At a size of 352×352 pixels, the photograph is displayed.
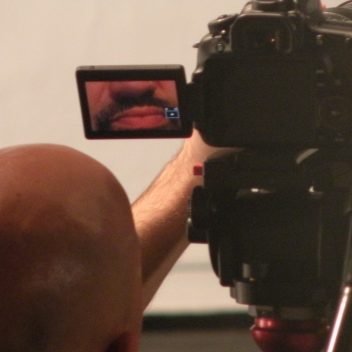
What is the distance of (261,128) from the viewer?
76cm

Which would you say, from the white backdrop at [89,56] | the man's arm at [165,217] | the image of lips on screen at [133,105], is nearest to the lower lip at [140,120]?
the image of lips on screen at [133,105]

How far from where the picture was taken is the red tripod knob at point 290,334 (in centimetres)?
81

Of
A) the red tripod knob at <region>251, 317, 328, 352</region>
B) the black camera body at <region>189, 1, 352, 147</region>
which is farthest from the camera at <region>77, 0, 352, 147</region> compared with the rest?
the red tripod knob at <region>251, 317, 328, 352</region>

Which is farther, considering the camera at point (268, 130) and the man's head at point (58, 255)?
the camera at point (268, 130)

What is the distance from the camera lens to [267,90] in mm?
753

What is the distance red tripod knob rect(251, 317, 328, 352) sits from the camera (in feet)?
2.65

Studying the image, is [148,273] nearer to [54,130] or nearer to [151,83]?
[151,83]

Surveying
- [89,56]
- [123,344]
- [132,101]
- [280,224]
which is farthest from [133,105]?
[89,56]

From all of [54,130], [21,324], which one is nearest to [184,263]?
[54,130]

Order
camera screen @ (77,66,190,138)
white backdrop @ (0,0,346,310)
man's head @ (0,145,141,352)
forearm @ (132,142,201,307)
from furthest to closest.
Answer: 1. white backdrop @ (0,0,346,310)
2. forearm @ (132,142,201,307)
3. camera screen @ (77,66,190,138)
4. man's head @ (0,145,141,352)

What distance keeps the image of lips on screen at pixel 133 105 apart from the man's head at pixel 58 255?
197mm

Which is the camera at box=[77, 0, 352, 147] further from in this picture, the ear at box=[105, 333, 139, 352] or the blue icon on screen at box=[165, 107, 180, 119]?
the ear at box=[105, 333, 139, 352]

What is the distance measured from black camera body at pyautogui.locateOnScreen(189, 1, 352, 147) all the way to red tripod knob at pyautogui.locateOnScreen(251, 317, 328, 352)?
0.48 ft

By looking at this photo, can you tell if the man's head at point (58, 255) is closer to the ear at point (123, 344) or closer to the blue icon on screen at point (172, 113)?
the ear at point (123, 344)
